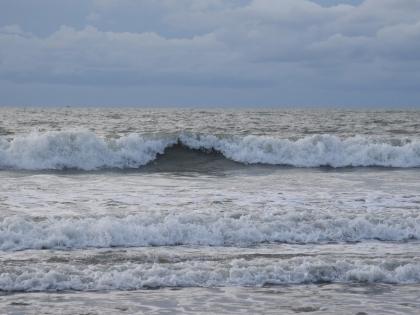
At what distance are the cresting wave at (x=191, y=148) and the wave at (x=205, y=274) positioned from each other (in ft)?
43.8

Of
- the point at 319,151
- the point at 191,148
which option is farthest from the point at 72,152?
the point at 319,151

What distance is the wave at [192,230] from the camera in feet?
32.2

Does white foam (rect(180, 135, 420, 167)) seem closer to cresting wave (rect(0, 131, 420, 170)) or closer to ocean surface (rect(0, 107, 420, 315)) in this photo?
cresting wave (rect(0, 131, 420, 170))

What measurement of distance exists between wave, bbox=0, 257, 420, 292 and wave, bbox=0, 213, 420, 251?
1.40 meters

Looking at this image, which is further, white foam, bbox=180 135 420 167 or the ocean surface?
white foam, bbox=180 135 420 167

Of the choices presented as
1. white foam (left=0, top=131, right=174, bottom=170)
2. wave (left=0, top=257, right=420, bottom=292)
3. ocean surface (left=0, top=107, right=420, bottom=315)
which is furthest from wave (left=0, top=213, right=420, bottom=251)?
white foam (left=0, top=131, right=174, bottom=170)

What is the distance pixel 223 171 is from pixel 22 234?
39.0ft

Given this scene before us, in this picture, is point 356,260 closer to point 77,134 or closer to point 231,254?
point 231,254

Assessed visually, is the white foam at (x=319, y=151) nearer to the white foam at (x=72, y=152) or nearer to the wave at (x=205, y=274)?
the white foam at (x=72, y=152)

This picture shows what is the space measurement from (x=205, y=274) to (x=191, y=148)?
17500mm

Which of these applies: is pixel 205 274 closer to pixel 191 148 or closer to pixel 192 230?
pixel 192 230

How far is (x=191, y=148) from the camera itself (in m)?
25.6

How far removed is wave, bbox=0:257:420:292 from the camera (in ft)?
25.6

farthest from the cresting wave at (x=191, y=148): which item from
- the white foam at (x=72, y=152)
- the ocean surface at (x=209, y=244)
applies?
the ocean surface at (x=209, y=244)
